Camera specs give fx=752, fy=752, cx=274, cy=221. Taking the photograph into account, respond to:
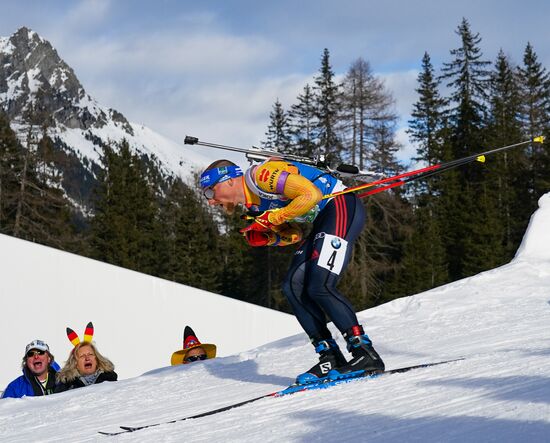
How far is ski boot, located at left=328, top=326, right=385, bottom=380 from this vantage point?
429cm

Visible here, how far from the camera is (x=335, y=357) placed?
4.48 metres

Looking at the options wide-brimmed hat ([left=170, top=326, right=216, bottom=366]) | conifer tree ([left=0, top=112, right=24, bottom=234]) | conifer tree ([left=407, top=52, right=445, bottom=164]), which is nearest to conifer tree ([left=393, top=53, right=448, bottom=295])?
conifer tree ([left=407, top=52, right=445, bottom=164])

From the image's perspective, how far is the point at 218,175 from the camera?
14.2 feet

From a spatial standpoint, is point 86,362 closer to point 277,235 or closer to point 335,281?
point 277,235

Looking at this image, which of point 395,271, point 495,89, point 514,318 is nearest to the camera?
point 514,318

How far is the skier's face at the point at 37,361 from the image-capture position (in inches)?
248

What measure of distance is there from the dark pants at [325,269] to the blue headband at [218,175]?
57 cm

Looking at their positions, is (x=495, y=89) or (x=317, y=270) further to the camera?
(x=495, y=89)

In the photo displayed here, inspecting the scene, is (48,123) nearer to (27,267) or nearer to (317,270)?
(27,267)

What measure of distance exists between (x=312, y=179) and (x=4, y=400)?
10.4 feet

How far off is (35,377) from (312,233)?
326 centimetres

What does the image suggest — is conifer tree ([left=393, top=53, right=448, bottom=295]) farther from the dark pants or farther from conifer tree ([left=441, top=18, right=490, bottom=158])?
the dark pants

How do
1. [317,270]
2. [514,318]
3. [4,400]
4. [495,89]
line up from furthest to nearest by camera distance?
[495,89] → [514,318] → [4,400] → [317,270]

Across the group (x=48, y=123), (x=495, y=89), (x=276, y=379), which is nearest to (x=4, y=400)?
(x=276, y=379)
